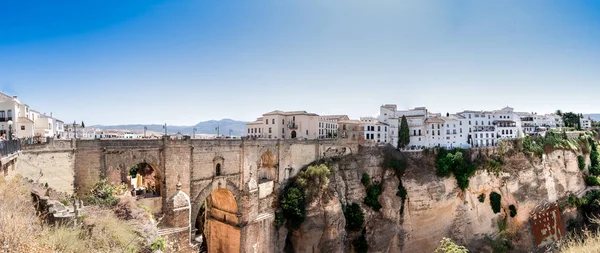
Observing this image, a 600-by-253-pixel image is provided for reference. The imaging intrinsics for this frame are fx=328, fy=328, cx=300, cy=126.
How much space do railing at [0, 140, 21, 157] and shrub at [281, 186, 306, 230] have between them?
16541 mm

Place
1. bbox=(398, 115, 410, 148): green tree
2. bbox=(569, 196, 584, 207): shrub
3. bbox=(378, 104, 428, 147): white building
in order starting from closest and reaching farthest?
bbox=(398, 115, 410, 148): green tree < bbox=(378, 104, 428, 147): white building < bbox=(569, 196, 584, 207): shrub

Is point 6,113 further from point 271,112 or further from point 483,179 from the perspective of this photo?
point 483,179

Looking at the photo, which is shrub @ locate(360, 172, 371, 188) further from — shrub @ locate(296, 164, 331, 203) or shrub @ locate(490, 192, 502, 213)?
shrub @ locate(490, 192, 502, 213)

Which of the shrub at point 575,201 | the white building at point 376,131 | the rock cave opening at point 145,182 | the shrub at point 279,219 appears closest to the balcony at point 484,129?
the shrub at point 575,201

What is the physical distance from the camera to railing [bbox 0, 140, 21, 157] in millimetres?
10483

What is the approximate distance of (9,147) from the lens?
11.2 metres

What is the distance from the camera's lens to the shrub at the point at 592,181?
42.1 meters

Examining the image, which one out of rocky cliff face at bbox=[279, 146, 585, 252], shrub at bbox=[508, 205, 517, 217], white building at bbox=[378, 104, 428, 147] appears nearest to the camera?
rocky cliff face at bbox=[279, 146, 585, 252]

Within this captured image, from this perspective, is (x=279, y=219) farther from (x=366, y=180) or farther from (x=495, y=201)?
(x=495, y=201)

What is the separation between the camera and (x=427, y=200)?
100 feet

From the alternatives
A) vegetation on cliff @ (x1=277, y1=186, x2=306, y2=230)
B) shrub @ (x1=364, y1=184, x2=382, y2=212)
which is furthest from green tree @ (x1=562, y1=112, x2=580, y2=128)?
vegetation on cliff @ (x1=277, y1=186, x2=306, y2=230)

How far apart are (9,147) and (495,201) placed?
3908cm

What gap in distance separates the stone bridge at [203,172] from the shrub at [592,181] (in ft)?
120

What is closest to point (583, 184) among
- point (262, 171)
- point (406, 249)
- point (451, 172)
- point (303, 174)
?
point (451, 172)
